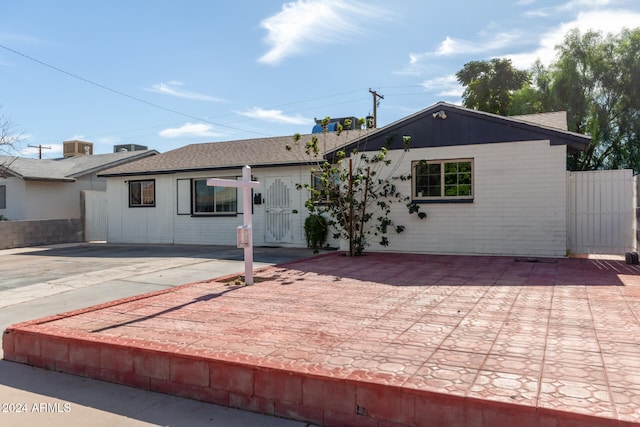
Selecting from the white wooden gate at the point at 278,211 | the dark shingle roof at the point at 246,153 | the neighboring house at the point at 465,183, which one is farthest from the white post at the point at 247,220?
the white wooden gate at the point at 278,211

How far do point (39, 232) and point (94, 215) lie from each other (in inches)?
100

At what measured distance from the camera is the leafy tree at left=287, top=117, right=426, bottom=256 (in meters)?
11.7

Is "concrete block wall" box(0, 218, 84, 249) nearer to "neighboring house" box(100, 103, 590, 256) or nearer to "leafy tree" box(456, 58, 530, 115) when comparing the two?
"neighboring house" box(100, 103, 590, 256)

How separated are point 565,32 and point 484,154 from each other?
1729cm

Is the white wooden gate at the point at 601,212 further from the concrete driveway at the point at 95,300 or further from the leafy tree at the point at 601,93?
the leafy tree at the point at 601,93

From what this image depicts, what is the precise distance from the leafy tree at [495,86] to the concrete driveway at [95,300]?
77.6 feet

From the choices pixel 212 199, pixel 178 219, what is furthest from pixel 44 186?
pixel 212 199

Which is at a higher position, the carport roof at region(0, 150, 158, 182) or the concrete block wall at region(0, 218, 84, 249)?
Answer: the carport roof at region(0, 150, 158, 182)

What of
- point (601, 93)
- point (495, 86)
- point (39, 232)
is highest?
point (495, 86)

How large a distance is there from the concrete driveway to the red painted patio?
17 centimetres

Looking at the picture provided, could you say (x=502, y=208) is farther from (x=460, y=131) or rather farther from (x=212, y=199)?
(x=212, y=199)

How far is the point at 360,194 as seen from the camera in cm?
1227

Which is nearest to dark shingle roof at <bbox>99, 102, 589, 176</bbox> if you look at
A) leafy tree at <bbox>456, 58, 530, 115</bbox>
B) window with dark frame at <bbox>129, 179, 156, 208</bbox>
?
window with dark frame at <bbox>129, 179, 156, 208</bbox>

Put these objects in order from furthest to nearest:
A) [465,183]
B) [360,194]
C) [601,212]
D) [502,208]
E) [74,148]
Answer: [74,148] < [360,194] < [465,183] < [502,208] < [601,212]
